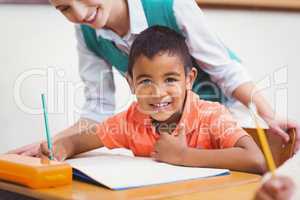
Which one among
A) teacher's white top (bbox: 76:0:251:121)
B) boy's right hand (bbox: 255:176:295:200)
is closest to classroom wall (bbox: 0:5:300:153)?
teacher's white top (bbox: 76:0:251:121)

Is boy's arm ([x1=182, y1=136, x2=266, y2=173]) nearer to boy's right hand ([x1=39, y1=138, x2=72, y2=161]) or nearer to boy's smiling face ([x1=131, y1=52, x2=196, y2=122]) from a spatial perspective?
boy's smiling face ([x1=131, y1=52, x2=196, y2=122])

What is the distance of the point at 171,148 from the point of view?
2.96ft

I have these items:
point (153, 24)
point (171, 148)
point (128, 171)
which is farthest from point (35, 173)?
point (153, 24)

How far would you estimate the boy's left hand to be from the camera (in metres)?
→ 0.89

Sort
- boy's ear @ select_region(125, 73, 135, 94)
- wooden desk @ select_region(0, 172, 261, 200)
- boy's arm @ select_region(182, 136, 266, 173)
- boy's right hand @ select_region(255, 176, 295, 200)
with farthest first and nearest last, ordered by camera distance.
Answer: boy's ear @ select_region(125, 73, 135, 94) → boy's arm @ select_region(182, 136, 266, 173) → wooden desk @ select_region(0, 172, 261, 200) → boy's right hand @ select_region(255, 176, 295, 200)

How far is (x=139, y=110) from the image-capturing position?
0.96m

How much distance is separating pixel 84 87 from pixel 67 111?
50 millimetres

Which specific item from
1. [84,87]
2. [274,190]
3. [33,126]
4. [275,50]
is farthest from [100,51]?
[274,190]

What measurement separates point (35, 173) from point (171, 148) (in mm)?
230

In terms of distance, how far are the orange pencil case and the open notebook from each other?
0.03 m

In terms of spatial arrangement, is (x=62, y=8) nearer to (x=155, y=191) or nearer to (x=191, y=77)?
(x=191, y=77)

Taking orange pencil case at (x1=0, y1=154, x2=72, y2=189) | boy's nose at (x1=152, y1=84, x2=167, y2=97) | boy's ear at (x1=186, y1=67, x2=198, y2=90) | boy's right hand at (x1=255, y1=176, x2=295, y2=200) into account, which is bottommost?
orange pencil case at (x1=0, y1=154, x2=72, y2=189)

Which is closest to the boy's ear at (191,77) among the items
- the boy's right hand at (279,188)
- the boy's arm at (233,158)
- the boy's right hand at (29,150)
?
the boy's arm at (233,158)

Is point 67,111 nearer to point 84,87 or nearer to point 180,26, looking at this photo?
point 84,87
